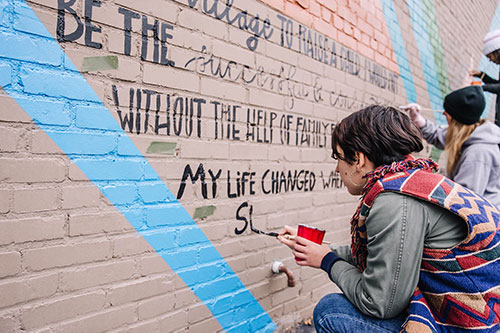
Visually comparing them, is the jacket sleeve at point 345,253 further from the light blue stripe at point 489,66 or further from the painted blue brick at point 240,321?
the light blue stripe at point 489,66

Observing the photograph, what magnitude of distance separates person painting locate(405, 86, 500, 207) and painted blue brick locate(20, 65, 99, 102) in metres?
2.59

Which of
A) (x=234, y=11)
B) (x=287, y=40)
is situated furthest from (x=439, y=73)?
(x=234, y=11)

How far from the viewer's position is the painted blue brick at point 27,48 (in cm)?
139

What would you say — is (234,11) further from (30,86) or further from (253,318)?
(253,318)

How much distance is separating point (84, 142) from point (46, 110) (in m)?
0.19

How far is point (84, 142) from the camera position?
5.21ft

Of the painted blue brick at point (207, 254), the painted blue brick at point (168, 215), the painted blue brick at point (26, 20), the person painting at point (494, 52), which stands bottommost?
the painted blue brick at point (207, 254)

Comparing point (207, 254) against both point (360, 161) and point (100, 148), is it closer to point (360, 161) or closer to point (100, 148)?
point (100, 148)

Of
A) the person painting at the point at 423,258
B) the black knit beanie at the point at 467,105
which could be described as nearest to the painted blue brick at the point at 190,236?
the person painting at the point at 423,258

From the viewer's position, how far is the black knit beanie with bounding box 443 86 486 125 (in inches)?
113

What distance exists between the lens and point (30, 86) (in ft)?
4.74

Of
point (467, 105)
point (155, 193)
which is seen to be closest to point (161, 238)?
point (155, 193)

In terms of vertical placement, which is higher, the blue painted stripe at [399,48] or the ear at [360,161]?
the blue painted stripe at [399,48]

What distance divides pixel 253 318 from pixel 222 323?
28 cm
